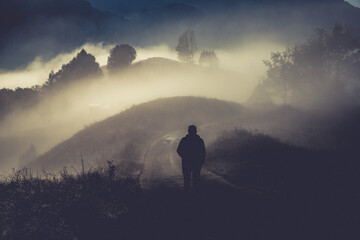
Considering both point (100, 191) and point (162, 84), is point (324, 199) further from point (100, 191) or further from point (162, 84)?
point (162, 84)

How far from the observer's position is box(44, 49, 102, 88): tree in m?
→ 76.9

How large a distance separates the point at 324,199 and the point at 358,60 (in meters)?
63.5

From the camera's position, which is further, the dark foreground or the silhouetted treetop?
the silhouetted treetop

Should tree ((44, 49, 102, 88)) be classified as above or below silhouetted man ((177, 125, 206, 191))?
above

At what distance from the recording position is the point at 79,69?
252 feet

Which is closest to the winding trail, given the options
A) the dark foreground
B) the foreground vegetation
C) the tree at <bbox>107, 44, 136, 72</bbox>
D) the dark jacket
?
the dark foreground

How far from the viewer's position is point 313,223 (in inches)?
279

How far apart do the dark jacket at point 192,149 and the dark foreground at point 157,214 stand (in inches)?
52.7

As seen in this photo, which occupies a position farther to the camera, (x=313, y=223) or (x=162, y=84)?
(x=162, y=84)

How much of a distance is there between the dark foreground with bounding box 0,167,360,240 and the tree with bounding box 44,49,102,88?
72.3 metres

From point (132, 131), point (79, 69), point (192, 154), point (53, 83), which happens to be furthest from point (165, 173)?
point (53, 83)

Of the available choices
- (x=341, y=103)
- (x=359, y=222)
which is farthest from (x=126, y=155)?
(x=341, y=103)

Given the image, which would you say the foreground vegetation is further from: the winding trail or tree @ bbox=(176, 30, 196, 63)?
tree @ bbox=(176, 30, 196, 63)

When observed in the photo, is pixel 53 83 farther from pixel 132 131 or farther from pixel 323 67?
pixel 323 67
